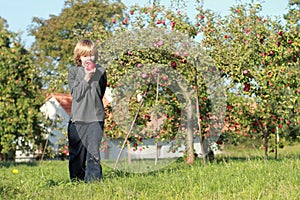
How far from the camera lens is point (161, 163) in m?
5.46

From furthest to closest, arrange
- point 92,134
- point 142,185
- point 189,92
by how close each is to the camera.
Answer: point 189,92 → point 92,134 → point 142,185

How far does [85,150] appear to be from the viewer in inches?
206

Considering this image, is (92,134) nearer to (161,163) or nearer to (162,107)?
(161,163)

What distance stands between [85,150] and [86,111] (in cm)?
69

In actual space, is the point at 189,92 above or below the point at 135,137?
above

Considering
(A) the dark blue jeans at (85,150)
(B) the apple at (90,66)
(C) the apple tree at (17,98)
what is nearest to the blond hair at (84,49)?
(B) the apple at (90,66)

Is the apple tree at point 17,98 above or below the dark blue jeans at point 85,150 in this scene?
above

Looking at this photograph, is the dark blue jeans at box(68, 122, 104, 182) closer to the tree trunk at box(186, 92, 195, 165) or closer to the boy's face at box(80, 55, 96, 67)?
the boy's face at box(80, 55, 96, 67)

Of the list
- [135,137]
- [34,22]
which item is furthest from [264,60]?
[34,22]

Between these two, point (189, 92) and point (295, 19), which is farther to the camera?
point (295, 19)

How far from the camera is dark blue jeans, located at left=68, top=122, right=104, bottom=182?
4.87 metres

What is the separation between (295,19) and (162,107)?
340cm

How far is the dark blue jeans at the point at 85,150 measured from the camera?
192 inches

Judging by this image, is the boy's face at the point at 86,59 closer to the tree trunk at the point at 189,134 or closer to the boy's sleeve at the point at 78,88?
the boy's sleeve at the point at 78,88
